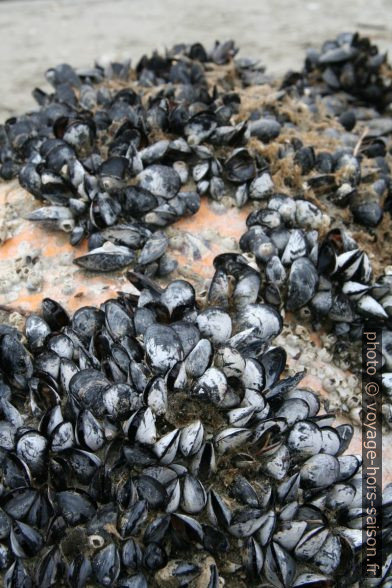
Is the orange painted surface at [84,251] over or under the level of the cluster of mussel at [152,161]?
under

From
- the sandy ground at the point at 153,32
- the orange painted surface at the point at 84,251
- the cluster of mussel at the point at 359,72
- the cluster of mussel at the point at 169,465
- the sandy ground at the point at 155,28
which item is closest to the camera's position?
the cluster of mussel at the point at 169,465

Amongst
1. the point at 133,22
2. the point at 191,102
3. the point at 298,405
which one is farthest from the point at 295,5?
the point at 298,405

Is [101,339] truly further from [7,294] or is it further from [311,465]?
[311,465]

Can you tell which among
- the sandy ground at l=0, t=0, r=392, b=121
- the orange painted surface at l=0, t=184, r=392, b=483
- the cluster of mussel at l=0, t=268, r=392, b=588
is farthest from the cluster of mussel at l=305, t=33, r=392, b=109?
the cluster of mussel at l=0, t=268, r=392, b=588

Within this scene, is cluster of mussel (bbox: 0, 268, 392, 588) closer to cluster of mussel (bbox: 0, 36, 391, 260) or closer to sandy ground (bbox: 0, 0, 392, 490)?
cluster of mussel (bbox: 0, 36, 391, 260)

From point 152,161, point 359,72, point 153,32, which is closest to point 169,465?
point 152,161

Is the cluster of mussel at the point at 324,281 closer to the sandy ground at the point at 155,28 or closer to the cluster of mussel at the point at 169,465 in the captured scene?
the cluster of mussel at the point at 169,465

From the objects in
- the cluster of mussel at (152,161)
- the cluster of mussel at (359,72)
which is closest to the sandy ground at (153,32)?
the cluster of mussel at (152,161)
